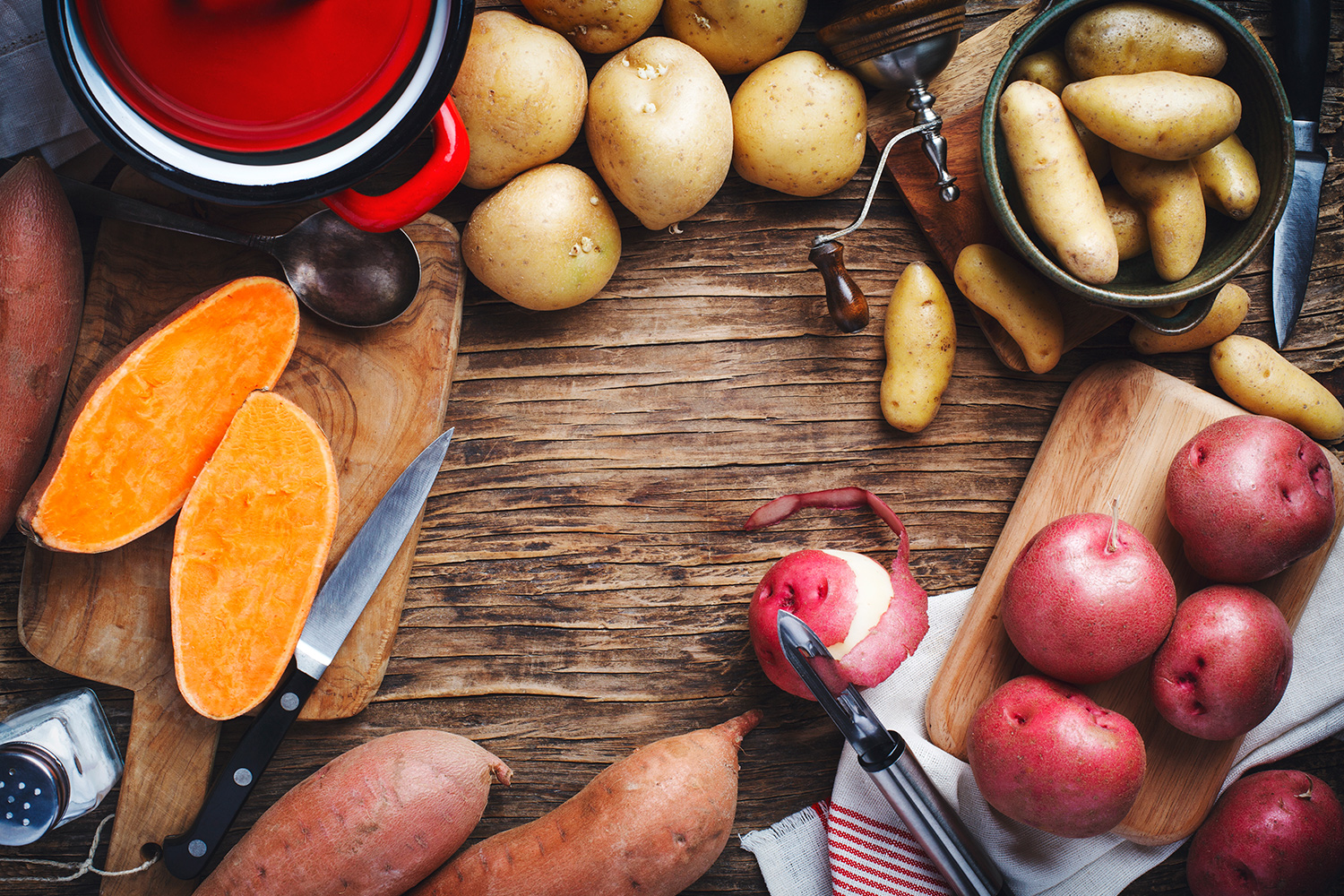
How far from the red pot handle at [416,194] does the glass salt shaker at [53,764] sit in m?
0.88

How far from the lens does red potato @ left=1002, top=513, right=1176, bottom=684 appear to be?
1.07 meters

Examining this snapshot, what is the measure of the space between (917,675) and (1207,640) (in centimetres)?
41

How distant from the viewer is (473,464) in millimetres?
1229

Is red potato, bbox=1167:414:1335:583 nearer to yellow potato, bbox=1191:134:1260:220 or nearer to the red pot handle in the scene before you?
yellow potato, bbox=1191:134:1260:220

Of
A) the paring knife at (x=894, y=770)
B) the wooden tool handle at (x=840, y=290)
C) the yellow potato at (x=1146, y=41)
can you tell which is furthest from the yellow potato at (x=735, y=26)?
the paring knife at (x=894, y=770)

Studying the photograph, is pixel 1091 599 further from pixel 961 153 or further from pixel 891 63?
pixel 891 63

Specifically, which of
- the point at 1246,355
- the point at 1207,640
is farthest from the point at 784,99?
the point at 1207,640

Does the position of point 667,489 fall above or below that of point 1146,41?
below

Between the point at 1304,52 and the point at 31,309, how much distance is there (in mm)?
1920

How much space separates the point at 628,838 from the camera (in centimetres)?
111

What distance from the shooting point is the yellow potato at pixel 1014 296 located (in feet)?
3.85


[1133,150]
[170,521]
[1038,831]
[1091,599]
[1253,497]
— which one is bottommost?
[1038,831]

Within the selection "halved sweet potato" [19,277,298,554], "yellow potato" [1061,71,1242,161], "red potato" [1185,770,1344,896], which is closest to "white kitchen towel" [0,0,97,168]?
"halved sweet potato" [19,277,298,554]

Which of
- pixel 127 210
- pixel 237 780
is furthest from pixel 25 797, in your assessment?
pixel 127 210
